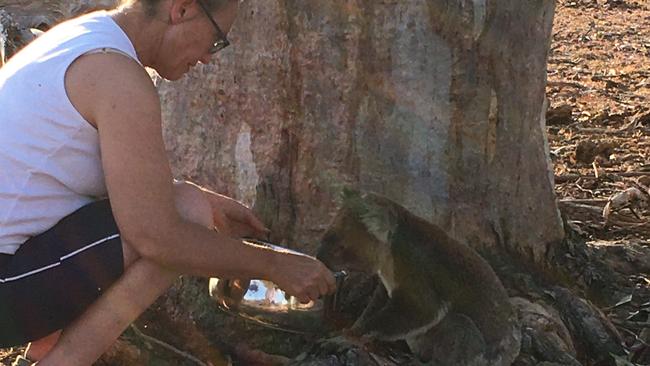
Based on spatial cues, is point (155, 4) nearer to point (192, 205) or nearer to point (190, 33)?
point (190, 33)

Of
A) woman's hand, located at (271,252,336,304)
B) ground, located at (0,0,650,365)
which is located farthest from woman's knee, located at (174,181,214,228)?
ground, located at (0,0,650,365)

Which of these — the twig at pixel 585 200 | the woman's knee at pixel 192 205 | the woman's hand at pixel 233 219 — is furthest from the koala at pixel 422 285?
the twig at pixel 585 200

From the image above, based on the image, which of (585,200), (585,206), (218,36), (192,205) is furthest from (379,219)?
(585,200)

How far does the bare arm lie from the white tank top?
5 cm

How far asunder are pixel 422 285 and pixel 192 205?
0.80m

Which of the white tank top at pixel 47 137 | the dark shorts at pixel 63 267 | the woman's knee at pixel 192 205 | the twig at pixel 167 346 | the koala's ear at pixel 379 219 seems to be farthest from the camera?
the twig at pixel 167 346

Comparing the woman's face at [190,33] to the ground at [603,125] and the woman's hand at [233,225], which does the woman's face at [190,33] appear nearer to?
the woman's hand at [233,225]

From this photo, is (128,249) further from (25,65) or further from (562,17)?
(562,17)

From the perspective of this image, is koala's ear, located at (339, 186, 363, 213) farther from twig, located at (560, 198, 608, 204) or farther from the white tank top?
twig, located at (560, 198, 608, 204)

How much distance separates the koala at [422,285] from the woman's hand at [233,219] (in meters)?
0.22

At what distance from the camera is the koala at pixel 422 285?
345cm

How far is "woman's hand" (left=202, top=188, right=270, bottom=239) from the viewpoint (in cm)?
345

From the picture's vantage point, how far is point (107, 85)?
9.04ft

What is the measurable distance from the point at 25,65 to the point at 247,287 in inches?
36.7
